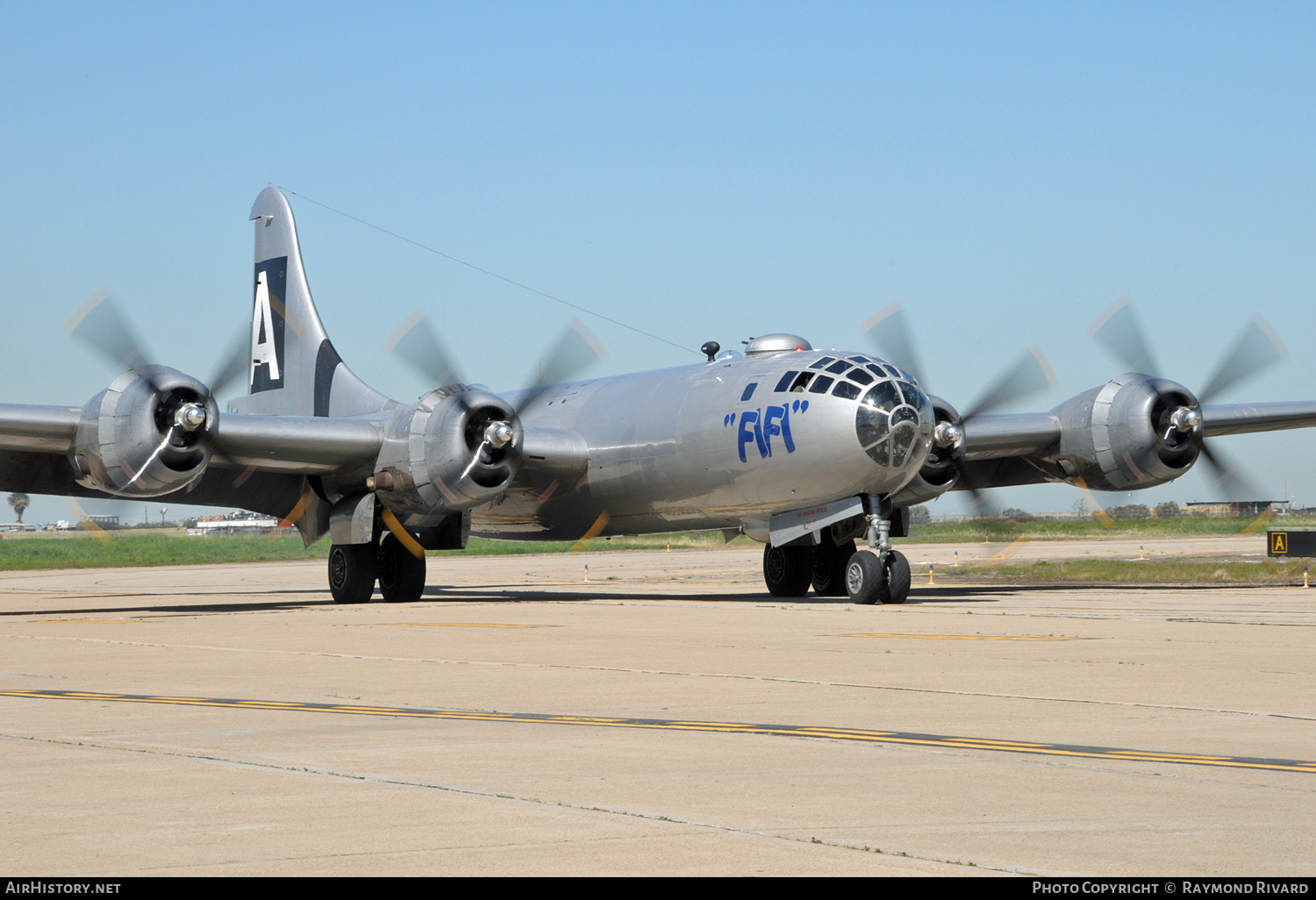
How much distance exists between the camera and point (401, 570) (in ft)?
99.0

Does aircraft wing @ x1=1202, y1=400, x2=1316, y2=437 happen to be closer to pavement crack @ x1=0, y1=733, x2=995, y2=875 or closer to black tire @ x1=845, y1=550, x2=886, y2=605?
black tire @ x1=845, y1=550, x2=886, y2=605

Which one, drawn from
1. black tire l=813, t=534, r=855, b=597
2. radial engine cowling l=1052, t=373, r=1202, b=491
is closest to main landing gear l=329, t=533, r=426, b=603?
black tire l=813, t=534, r=855, b=597

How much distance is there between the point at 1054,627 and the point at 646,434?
1113 cm

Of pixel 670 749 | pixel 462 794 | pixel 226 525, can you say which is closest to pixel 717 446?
pixel 670 749

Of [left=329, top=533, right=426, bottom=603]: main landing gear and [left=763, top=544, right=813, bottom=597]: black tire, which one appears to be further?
[left=763, top=544, right=813, bottom=597]: black tire

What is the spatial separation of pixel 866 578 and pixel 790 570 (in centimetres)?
506

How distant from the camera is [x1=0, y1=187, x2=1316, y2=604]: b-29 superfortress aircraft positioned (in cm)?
2525

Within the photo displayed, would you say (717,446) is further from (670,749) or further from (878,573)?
(670,749)

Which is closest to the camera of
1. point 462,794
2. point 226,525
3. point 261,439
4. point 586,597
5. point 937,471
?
point 462,794

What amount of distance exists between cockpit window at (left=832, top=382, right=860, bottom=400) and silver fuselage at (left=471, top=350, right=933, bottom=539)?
1.1 inches

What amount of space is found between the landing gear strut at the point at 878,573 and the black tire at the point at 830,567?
4.17 metres

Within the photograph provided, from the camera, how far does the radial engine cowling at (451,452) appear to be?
90.0 ft

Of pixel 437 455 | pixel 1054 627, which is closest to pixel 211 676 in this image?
pixel 1054 627
